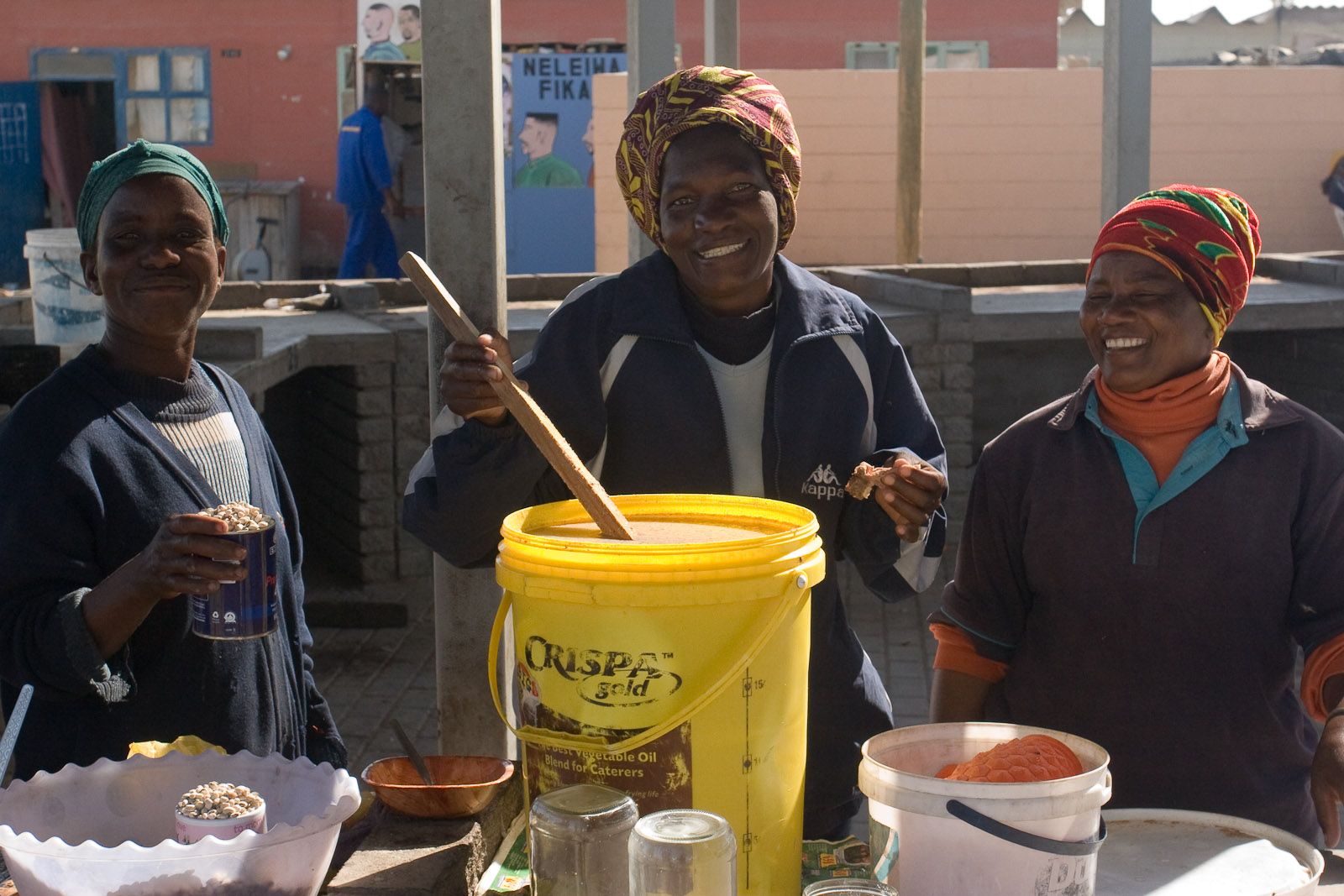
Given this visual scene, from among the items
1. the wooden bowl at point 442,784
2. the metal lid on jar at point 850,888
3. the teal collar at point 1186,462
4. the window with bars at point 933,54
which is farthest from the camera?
Result: the window with bars at point 933,54

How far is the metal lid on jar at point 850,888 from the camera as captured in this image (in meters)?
1.77

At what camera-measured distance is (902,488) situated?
88.0 inches

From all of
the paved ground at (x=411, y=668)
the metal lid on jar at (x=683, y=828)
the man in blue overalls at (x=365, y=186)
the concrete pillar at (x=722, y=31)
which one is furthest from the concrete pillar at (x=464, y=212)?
the man in blue overalls at (x=365, y=186)

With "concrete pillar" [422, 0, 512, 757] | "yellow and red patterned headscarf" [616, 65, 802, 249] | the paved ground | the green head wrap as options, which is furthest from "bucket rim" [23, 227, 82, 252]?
"yellow and red patterned headscarf" [616, 65, 802, 249]

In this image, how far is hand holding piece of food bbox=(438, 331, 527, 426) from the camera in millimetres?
2164

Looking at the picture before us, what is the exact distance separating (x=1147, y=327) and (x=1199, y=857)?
0.95 meters

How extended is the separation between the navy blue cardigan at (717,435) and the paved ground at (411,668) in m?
3.48

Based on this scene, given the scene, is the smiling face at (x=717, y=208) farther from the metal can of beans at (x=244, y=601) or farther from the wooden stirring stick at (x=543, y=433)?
the metal can of beans at (x=244, y=601)

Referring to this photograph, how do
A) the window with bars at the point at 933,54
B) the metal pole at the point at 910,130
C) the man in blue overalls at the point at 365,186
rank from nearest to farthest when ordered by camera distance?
the metal pole at the point at 910,130 < the man in blue overalls at the point at 365,186 < the window with bars at the point at 933,54

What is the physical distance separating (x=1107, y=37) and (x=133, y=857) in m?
8.00

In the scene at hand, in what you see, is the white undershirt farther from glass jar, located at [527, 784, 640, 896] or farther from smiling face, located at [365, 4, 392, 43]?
smiling face, located at [365, 4, 392, 43]

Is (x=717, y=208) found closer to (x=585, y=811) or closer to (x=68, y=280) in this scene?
(x=585, y=811)

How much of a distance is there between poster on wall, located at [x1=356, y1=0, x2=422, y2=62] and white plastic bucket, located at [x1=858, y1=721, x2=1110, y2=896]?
17541mm

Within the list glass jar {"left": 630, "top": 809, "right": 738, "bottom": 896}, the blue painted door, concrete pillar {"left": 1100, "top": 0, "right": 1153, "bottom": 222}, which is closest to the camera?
glass jar {"left": 630, "top": 809, "right": 738, "bottom": 896}
